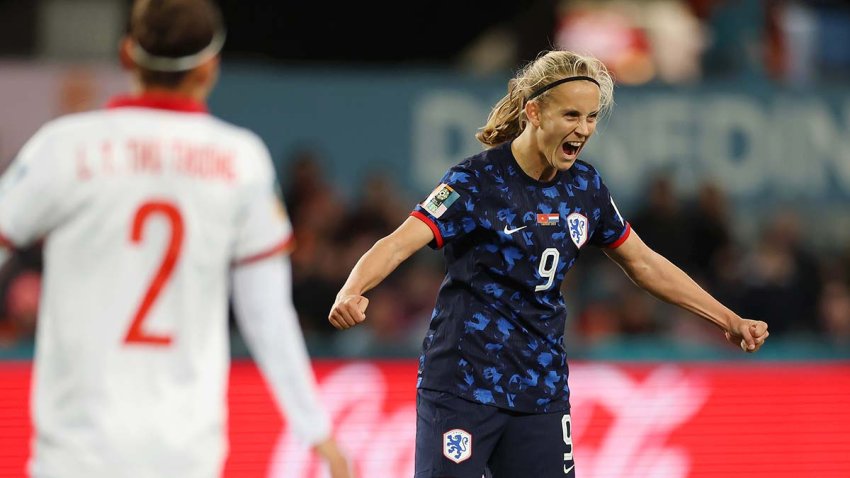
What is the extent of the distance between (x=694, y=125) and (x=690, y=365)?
430 centimetres

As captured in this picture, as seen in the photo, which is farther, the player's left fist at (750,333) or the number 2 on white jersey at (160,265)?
the player's left fist at (750,333)

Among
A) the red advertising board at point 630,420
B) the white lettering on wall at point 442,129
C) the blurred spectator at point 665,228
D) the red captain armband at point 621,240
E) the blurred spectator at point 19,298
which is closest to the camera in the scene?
the red captain armband at point 621,240

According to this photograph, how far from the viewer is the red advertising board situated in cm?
764

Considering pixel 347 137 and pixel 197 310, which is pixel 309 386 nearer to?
pixel 197 310

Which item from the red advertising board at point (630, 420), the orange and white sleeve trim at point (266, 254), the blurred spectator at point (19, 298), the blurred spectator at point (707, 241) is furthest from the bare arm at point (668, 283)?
the blurred spectator at point (707, 241)

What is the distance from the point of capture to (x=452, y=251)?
15.6ft

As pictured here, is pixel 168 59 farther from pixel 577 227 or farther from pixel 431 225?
pixel 577 227

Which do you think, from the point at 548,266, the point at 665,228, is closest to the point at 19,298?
the point at 665,228

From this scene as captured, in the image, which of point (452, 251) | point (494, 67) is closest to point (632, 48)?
point (494, 67)

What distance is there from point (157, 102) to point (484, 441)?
195cm

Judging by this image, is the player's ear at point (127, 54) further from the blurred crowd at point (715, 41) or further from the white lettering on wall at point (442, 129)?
the blurred crowd at point (715, 41)

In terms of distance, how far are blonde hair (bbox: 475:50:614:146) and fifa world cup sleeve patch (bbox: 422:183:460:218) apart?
16.6 inches

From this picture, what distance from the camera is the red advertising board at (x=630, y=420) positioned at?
25.1ft

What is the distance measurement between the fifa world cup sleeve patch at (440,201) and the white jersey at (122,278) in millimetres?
1493
